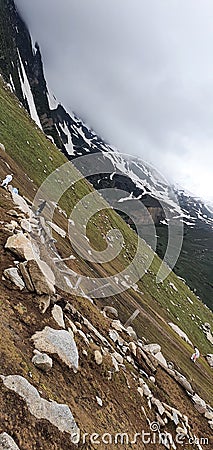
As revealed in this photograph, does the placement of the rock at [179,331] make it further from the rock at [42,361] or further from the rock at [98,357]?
the rock at [42,361]

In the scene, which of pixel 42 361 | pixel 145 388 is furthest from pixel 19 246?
pixel 145 388

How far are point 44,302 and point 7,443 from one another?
8.42 metres

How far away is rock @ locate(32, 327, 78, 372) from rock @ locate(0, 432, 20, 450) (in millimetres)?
5180

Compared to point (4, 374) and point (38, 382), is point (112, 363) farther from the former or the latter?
point (4, 374)

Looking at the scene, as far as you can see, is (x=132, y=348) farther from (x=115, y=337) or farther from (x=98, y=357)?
(x=98, y=357)

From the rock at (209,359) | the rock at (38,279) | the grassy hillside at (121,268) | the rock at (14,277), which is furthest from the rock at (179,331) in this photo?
the rock at (14,277)

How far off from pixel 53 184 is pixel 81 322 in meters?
51.8

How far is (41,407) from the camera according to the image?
12.6m

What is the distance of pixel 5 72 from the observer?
515ft

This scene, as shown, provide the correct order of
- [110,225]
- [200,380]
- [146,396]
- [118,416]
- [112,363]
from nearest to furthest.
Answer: [118,416] → [112,363] → [146,396] → [200,380] → [110,225]

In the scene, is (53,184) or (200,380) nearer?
(200,380)

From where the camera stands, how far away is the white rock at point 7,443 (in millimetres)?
10195

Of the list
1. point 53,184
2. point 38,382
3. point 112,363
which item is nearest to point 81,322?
point 112,363

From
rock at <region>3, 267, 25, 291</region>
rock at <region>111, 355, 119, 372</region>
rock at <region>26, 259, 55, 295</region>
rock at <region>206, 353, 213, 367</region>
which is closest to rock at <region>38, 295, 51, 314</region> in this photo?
rock at <region>26, 259, 55, 295</region>
